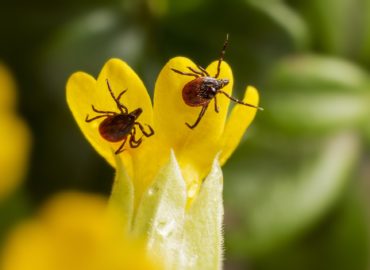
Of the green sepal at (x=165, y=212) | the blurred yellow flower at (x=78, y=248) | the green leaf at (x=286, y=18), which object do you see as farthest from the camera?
the green leaf at (x=286, y=18)

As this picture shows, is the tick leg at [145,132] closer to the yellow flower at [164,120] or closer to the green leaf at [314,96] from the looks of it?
the yellow flower at [164,120]

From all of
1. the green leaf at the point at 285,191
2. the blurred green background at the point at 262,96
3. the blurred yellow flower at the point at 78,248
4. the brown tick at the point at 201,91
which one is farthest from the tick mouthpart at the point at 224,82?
the green leaf at the point at 285,191

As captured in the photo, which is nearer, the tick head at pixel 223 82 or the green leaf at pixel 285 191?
the tick head at pixel 223 82

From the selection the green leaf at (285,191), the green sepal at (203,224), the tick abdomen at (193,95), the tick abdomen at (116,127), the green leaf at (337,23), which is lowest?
the green sepal at (203,224)

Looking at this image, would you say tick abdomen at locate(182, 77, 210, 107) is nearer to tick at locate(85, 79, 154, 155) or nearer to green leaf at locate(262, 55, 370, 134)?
tick at locate(85, 79, 154, 155)

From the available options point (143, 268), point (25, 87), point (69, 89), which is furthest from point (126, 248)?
point (25, 87)

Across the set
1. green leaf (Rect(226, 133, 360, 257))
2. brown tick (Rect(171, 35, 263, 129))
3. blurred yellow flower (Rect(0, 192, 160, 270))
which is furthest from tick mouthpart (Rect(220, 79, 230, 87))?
green leaf (Rect(226, 133, 360, 257))

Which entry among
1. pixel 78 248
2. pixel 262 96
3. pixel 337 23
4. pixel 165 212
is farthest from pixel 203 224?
pixel 337 23
